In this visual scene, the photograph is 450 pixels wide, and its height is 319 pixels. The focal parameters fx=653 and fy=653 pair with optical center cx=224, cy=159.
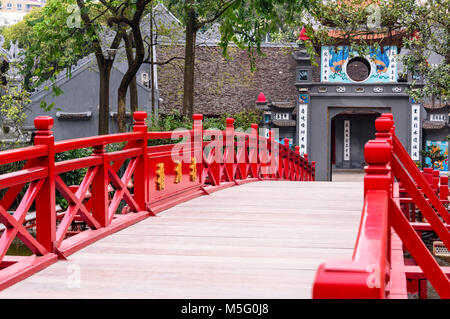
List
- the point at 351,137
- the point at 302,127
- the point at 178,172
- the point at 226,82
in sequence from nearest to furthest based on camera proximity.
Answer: the point at 178,172 → the point at 302,127 → the point at 226,82 → the point at 351,137

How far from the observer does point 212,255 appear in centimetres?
488

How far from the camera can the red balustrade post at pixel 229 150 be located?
10070mm

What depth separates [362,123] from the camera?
32.2 meters

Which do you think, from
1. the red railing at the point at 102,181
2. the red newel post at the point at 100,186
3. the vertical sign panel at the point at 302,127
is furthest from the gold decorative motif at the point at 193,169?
the vertical sign panel at the point at 302,127

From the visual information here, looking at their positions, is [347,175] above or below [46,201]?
below

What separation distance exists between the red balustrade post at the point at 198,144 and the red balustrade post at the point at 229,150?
1140 millimetres

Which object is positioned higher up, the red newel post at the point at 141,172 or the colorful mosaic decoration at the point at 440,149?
the red newel post at the point at 141,172

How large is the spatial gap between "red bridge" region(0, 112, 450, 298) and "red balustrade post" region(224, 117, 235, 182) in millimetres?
1617

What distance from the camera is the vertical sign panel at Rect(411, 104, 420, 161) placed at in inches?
1009

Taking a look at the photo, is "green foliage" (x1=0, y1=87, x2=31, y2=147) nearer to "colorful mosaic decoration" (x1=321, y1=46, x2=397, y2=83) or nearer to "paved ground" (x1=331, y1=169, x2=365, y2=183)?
"colorful mosaic decoration" (x1=321, y1=46, x2=397, y2=83)

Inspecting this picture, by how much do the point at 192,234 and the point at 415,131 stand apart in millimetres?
21520

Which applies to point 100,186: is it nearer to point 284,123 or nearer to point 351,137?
point 284,123

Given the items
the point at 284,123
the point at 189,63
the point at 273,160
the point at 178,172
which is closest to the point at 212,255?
the point at 178,172

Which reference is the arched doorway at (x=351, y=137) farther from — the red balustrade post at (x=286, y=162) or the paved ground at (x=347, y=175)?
the red balustrade post at (x=286, y=162)
